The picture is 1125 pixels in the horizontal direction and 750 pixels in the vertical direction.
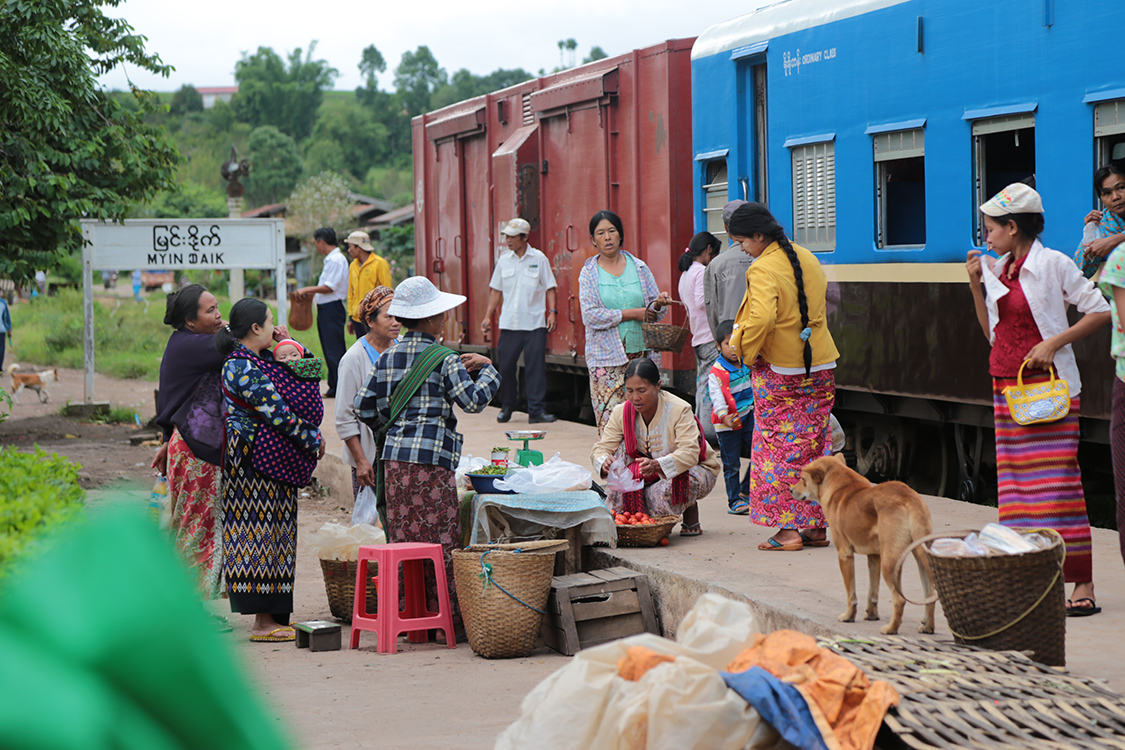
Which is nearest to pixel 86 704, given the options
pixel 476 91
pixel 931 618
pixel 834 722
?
pixel 834 722

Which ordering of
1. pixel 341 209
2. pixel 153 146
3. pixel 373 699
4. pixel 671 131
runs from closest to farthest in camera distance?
1. pixel 373 699
2. pixel 671 131
3. pixel 153 146
4. pixel 341 209

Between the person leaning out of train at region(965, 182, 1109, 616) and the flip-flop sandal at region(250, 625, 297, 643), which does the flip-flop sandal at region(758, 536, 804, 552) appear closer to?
the person leaning out of train at region(965, 182, 1109, 616)

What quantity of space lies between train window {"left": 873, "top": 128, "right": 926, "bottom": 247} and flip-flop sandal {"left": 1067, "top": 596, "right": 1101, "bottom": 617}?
12.3 ft

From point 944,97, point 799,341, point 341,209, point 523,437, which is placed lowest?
point 523,437

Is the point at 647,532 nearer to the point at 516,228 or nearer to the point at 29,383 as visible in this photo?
the point at 516,228

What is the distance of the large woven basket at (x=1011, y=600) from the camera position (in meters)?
3.82

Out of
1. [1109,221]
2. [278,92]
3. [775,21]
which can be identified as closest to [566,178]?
[775,21]

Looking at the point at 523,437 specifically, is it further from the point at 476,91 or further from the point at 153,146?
the point at 476,91

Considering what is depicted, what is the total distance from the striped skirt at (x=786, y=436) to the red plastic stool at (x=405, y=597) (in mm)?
1595

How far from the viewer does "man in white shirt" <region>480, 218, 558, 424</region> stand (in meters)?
11.0

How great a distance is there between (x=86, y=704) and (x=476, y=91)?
354 feet

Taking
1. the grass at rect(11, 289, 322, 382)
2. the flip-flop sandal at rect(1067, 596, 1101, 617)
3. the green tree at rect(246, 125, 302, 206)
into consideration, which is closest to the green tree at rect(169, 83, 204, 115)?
the green tree at rect(246, 125, 302, 206)

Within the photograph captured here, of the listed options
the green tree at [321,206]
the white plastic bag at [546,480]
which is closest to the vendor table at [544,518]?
the white plastic bag at [546,480]

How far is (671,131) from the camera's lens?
412 inches
